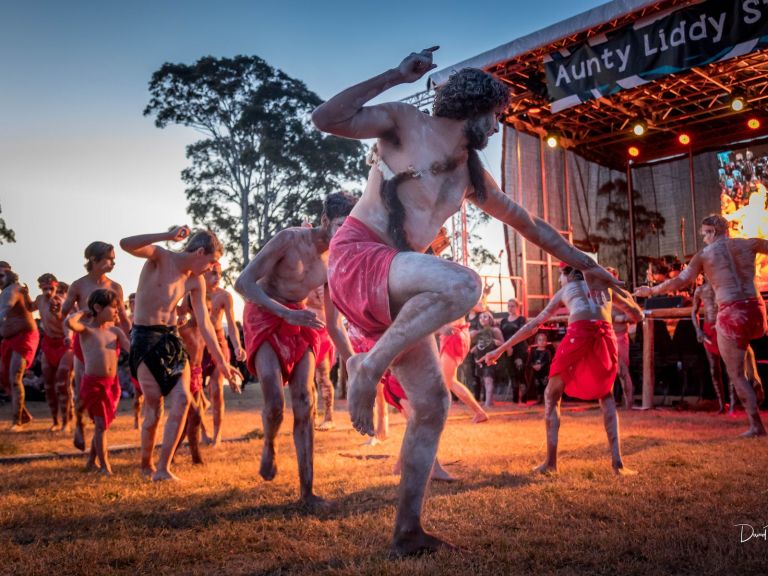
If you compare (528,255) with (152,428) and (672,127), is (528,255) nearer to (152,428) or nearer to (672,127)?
(672,127)

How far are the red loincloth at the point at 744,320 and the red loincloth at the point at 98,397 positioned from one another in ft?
19.9

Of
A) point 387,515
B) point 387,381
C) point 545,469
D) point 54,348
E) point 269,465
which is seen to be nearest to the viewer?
point 387,515

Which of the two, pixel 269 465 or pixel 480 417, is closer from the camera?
pixel 269 465

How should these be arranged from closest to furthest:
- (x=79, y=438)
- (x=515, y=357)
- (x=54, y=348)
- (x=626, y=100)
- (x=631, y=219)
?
1. (x=79, y=438)
2. (x=54, y=348)
3. (x=515, y=357)
4. (x=626, y=100)
5. (x=631, y=219)

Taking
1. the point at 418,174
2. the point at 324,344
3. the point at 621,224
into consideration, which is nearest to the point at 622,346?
the point at 324,344

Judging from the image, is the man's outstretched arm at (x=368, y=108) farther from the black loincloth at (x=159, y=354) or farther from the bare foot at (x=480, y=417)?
the bare foot at (x=480, y=417)

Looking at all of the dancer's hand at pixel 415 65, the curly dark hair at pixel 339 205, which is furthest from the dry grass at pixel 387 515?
the dancer's hand at pixel 415 65

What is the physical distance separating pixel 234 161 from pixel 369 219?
2193cm

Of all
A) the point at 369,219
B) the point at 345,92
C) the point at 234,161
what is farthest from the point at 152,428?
the point at 234,161

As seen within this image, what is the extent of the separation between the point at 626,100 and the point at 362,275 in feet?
48.4

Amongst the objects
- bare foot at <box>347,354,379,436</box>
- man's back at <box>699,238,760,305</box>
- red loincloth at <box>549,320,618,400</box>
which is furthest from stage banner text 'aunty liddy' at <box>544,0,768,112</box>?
bare foot at <box>347,354,379,436</box>

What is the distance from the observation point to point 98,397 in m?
5.36

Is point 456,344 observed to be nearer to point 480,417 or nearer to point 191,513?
point 480,417

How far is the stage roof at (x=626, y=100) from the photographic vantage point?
11875mm
